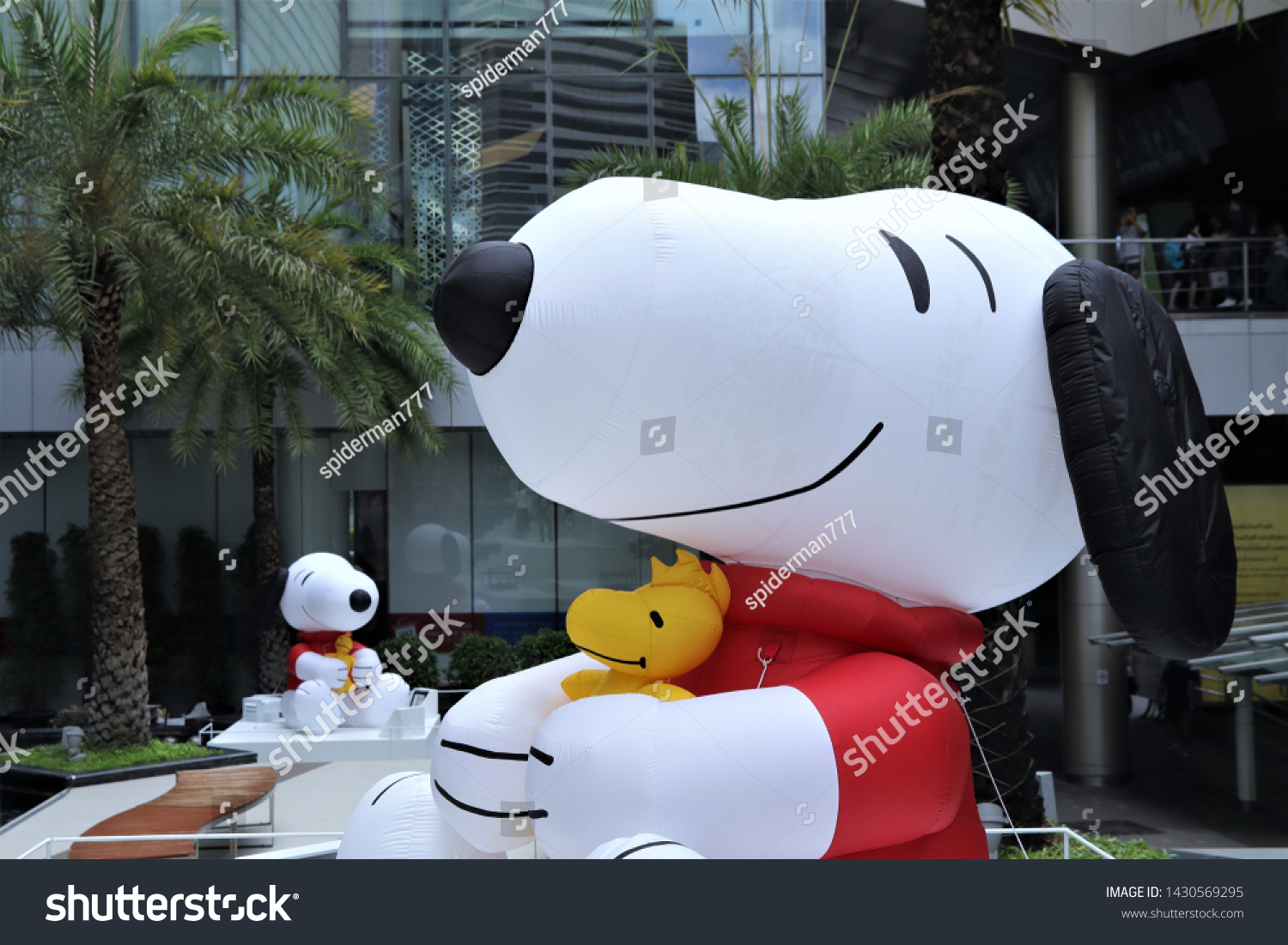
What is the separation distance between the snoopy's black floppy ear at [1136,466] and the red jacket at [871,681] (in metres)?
0.59

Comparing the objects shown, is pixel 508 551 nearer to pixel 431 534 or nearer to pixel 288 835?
pixel 431 534

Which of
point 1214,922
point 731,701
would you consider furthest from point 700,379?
point 1214,922

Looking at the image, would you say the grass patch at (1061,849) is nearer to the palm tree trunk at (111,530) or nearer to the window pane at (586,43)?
the palm tree trunk at (111,530)

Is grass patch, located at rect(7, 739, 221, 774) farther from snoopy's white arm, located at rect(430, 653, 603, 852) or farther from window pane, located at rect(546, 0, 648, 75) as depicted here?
window pane, located at rect(546, 0, 648, 75)

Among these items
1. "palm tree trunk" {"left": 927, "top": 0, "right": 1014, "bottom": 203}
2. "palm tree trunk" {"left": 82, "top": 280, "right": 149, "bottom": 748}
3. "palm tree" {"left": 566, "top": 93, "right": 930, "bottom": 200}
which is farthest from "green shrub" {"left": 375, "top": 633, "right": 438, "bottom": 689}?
"palm tree trunk" {"left": 927, "top": 0, "right": 1014, "bottom": 203}

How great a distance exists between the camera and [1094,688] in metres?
14.0

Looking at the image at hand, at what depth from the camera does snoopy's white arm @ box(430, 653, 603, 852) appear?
138 inches

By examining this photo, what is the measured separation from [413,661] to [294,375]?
4506 millimetres

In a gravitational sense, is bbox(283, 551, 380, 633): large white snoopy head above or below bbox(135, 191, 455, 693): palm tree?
below

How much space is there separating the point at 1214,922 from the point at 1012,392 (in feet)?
5.09

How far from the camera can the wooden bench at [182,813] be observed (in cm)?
657

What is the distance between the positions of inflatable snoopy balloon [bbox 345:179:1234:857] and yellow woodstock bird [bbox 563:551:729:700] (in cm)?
4

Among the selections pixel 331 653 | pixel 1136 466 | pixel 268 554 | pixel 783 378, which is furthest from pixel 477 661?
pixel 1136 466

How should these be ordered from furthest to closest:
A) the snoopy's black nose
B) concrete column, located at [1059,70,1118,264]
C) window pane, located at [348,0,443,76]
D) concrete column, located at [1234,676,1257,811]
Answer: window pane, located at [348,0,443,76] < concrete column, located at [1059,70,1118,264] < concrete column, located at [1234,676,1257,811] < the snoopy's black nose
